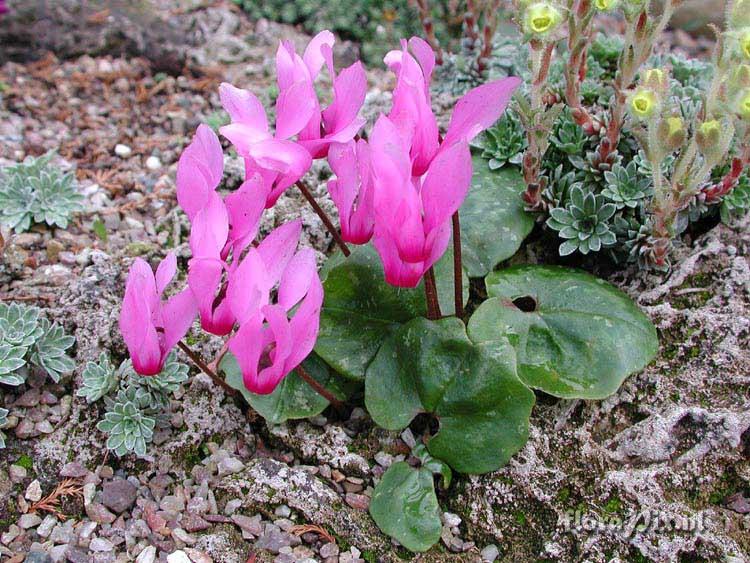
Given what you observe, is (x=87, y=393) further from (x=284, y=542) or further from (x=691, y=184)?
(x=691, y=184)

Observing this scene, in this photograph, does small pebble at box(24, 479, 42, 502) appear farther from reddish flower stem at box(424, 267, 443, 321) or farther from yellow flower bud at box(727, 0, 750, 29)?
yellow flower bud at box(727, 0, 750, 29)

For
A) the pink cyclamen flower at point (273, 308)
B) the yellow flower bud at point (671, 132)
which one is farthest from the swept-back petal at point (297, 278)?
the yellow flower bud at point (671, 132)

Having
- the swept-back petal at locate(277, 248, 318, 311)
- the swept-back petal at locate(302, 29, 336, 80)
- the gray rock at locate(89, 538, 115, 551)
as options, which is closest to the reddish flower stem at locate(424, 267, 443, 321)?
the swept-back petal at locate(277, 248, 318, 311)

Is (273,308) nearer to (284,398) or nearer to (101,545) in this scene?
(284,398)

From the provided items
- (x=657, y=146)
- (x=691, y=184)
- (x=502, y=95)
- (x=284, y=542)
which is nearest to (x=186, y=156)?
(x=502, y=95)

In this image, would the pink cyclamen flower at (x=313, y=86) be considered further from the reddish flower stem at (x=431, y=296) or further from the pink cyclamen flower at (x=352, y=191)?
the reddish flower stem at (x=431, y=296)

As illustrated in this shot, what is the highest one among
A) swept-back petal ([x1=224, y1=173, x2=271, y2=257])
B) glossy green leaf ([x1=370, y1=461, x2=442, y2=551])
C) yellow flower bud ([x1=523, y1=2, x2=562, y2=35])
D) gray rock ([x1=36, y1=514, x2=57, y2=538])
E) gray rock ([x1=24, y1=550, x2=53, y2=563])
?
yellow flower bud ([x1=523, y1=2, x2=562, y2=35])

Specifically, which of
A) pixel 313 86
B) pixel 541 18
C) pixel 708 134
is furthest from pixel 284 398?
pixel 708 134
